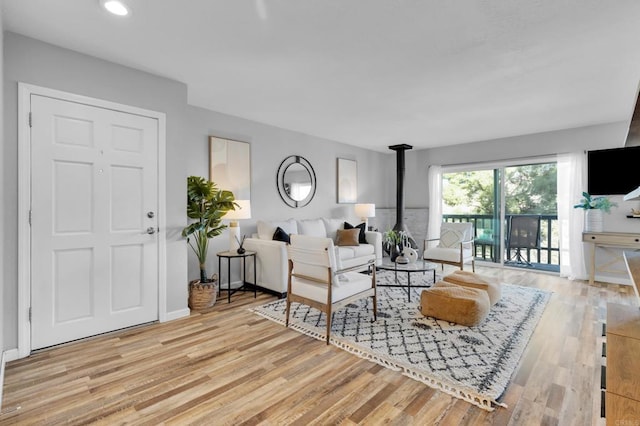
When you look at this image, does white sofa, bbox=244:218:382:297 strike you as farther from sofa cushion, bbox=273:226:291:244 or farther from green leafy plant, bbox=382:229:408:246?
green leafy plant, bbox=382:229:408:246

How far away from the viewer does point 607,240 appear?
14.0 ft

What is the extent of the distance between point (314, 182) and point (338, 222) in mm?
843

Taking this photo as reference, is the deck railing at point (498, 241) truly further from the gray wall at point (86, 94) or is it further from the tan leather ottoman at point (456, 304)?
the gray wall at point (86, 94)

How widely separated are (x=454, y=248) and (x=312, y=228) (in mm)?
2276

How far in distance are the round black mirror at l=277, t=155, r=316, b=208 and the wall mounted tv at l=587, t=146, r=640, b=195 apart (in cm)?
411

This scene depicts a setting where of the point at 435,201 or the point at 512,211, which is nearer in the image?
the point at 512,211

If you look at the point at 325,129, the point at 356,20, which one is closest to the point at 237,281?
the point at 325,129

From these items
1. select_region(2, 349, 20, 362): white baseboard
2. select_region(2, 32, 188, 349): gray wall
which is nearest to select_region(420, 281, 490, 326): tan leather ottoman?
select_region(2, 32, 188, 349): gray wall

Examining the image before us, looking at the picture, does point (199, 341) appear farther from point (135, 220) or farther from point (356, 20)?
point (356, 20)

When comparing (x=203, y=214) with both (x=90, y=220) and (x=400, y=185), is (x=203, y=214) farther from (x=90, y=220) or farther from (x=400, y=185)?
(x=400, y=185)

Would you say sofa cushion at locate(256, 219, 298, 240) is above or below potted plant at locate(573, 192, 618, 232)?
below

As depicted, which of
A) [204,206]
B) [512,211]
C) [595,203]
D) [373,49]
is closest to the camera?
[373,49]

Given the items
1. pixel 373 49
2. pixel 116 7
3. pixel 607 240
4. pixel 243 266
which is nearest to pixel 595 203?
pixel 607 240

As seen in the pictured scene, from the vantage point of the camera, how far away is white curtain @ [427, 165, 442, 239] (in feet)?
20.6
